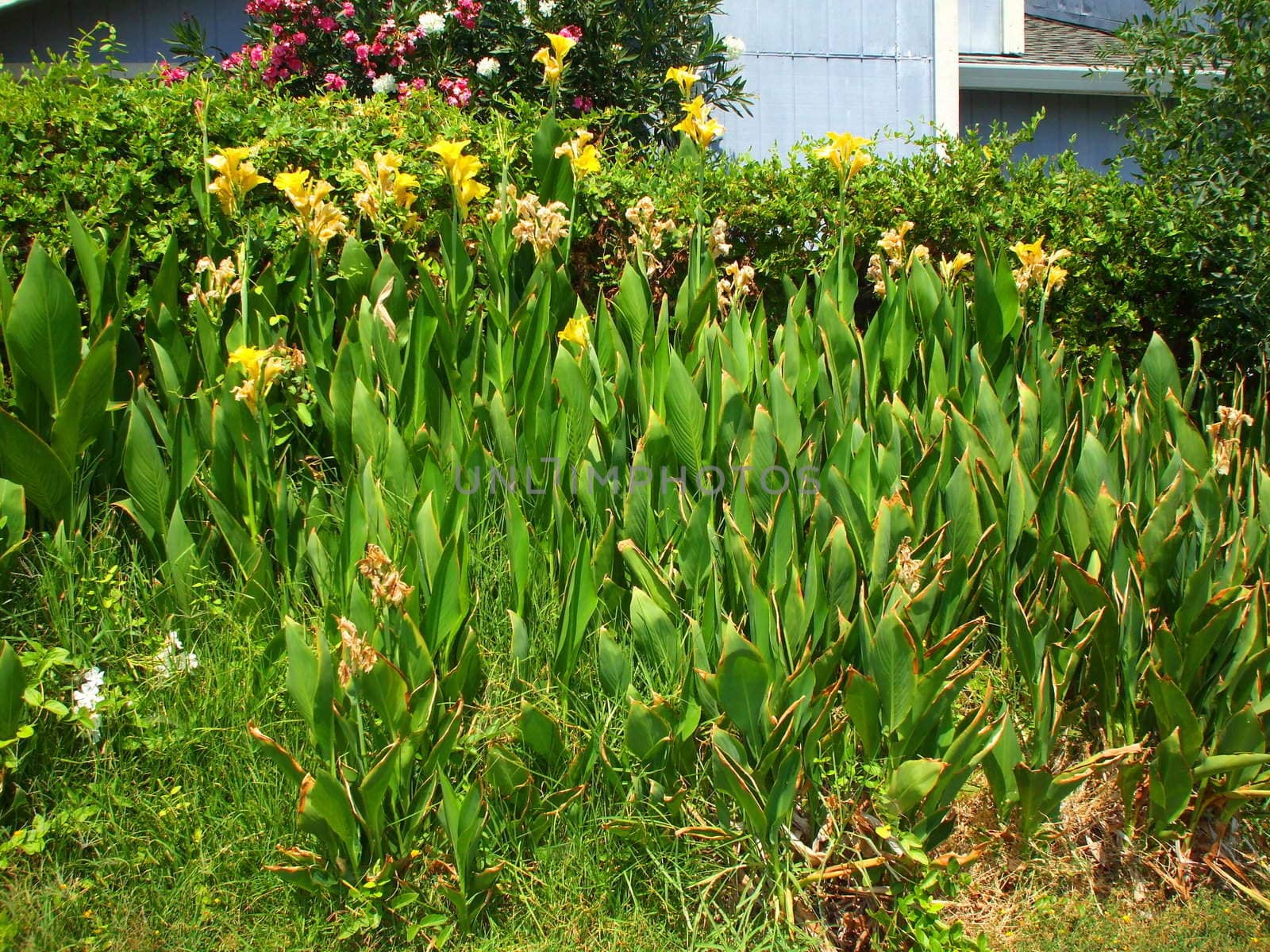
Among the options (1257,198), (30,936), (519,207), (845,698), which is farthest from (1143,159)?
(30,936)

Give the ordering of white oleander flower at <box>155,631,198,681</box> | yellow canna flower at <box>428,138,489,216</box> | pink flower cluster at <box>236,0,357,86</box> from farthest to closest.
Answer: pink flower cluster at <box>236,0,357,86</box> → yellow canna flower at <box>428,138,489,216</box> → white oleander flower at <box>155,631,198,681</box>

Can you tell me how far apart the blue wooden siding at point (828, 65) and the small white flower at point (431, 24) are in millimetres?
2120

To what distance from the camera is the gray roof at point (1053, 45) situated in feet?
29.5

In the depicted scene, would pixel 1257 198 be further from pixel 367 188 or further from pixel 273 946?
pixel 273 946

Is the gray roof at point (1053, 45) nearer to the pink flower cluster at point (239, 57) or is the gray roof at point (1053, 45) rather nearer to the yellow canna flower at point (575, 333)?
the pink flower cluster at point (239, 57)

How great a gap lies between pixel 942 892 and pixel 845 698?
0.49 m

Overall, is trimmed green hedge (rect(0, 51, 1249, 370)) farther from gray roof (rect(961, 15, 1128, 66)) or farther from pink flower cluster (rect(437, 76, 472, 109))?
gray roof (rect(961, 15, 1128, 66))

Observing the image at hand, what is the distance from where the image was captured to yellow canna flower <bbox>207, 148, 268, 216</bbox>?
113 inches

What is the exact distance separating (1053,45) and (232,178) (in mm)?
8895

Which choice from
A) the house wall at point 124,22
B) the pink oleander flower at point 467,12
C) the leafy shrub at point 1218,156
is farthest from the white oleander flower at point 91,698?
the house wall at point 124,22

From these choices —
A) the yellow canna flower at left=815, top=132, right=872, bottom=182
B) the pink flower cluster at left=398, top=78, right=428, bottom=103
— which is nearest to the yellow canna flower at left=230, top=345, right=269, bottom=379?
the yellow canna flower at left=815, top=132, right=872, bottom=182

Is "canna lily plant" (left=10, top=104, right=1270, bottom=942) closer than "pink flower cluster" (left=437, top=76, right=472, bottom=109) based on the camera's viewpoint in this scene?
Yes

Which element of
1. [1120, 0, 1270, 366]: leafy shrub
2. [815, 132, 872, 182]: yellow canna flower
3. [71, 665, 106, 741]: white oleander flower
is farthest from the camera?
[1120, 0, 1270, 366]: leafy shrub

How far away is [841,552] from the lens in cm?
223
